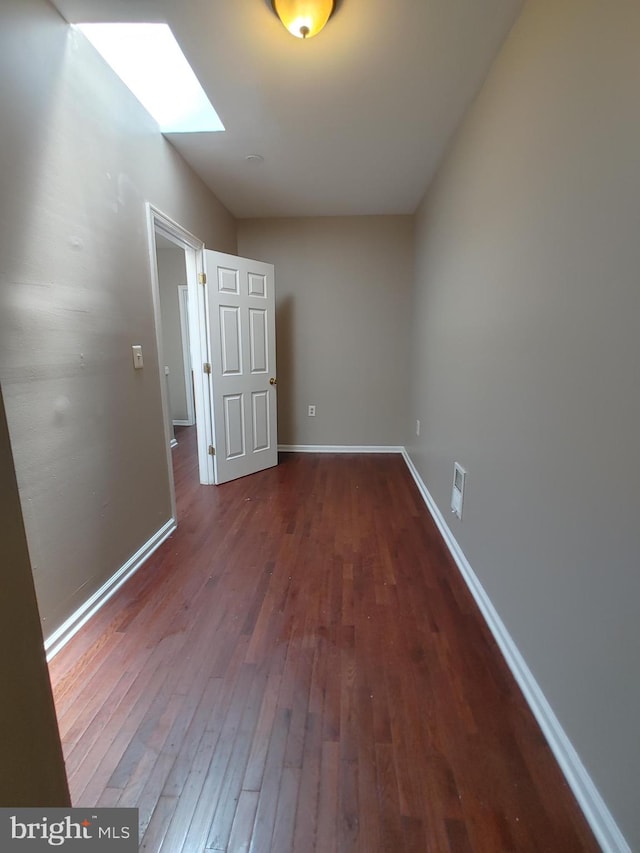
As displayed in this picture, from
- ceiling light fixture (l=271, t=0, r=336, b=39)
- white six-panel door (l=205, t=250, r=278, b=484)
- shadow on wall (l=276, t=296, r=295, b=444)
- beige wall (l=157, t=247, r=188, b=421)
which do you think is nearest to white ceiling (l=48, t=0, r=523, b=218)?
ceiling light fixture (l=271, t=0, r=336, b=39)

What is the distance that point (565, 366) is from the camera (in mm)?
1061

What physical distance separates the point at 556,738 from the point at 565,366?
1.11 meters

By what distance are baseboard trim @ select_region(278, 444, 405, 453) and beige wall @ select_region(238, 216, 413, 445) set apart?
5 cm

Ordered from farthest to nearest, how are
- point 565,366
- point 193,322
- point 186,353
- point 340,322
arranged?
point 186,353 → point 340,322 → point 193,322 → point 565,366

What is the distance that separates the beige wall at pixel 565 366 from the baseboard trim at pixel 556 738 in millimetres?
33

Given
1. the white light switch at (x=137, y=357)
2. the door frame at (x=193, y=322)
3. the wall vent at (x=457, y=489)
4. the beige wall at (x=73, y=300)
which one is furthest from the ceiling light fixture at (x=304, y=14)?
the wall vent at (x=457, y=489)

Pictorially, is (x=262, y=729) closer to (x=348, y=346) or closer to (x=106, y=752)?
(x=106, y=752)

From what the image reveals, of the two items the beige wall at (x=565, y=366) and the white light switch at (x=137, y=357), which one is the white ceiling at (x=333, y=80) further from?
the white light switch at (x=137, y=357)

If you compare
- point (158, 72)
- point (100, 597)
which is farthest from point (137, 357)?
point (158, 72)

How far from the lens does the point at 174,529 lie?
7.86ft

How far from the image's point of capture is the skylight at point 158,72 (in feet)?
5.37

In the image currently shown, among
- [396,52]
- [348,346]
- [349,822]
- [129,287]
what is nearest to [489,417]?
[349,822]

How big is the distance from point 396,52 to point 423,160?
Result: 99 centimetres

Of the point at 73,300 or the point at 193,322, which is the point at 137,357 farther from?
the point at 193,322
